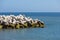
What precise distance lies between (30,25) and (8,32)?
10.8 feet

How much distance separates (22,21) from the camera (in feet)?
83.9

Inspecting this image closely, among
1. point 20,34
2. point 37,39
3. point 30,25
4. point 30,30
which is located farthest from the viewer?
point 30,25

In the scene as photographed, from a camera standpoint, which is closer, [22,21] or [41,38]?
[41,38]

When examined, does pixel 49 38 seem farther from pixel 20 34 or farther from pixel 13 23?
pixel 13 23

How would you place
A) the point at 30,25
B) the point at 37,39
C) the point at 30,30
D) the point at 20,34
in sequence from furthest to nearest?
the point at 30,25
the point at 30,30
the point at 20,34
the point at 37,39

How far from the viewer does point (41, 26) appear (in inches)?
1041

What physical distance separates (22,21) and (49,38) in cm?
574

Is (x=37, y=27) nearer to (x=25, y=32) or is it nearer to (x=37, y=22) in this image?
(x=37, y=22)

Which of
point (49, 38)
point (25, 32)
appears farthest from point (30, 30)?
point (49, 38)

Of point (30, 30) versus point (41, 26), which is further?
point (41, 26)

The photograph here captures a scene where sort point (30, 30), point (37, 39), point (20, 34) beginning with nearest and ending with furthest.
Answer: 1. point (37, 39)
2. point (20, 34)
3. point (30, 30)

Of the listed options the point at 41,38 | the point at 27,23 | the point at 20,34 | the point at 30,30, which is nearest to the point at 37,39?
the point at 41,38

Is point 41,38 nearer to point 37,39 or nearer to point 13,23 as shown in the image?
point 37,39

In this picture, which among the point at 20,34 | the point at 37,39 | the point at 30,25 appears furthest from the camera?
the point at 30,25
